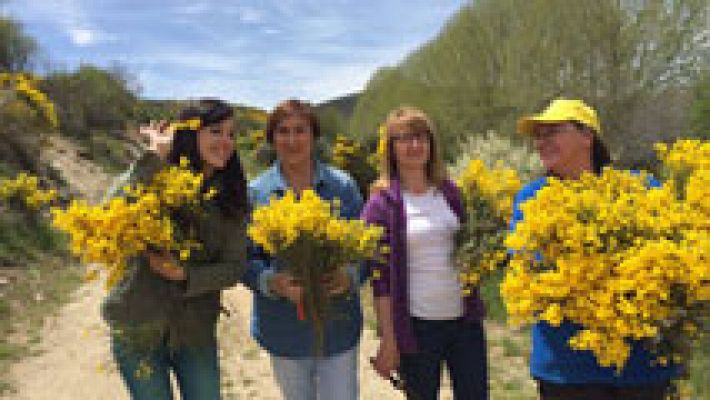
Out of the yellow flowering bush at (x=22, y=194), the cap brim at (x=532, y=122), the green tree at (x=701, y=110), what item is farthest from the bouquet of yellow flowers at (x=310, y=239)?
the green tree at (x=701, y=110)

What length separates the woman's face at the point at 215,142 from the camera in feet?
8.16

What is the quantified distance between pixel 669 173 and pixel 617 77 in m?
17.7

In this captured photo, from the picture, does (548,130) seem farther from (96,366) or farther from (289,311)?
(96,366)

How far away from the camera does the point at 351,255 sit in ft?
7.82

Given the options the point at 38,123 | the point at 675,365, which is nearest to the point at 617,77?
the point at 38,123

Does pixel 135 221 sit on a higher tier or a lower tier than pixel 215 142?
lower

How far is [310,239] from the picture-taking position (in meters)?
2.30

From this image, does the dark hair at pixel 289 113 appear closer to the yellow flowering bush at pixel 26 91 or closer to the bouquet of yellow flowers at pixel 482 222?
the bouquet of yellow flowers at pixel 482 222

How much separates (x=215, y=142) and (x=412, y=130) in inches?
35.4

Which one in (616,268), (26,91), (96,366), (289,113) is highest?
(26,91)

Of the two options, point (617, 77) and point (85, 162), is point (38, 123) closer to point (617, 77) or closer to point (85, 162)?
point (85, 162)

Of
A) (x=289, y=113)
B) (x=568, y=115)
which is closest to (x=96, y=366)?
(x=289, y=113)

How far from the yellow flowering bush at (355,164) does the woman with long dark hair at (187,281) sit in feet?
28.1

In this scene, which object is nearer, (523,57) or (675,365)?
(675,365)
